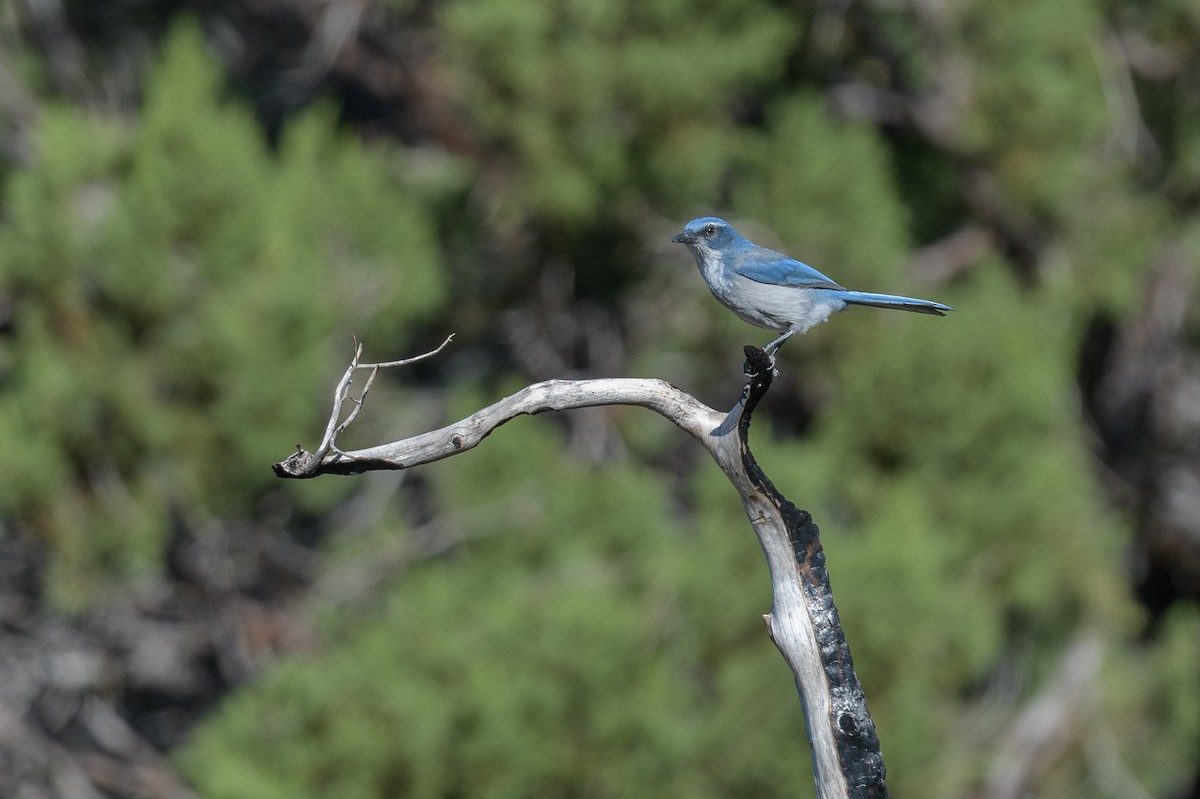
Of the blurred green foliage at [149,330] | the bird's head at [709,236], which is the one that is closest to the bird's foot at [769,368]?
the bird's head at [709,236]

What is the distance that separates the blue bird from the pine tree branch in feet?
1.85

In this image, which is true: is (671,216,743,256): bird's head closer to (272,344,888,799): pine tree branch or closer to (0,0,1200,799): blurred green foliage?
(272,344,888,799): pine tree branch

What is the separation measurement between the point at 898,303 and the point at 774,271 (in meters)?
0.50

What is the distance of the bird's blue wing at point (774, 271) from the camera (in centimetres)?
488

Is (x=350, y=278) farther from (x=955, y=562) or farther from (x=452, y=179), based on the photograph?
(x=955, y=562)

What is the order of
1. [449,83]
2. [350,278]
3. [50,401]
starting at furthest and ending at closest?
[449,83] → [350,278] → [50,401]

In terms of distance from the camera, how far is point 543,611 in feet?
29.8

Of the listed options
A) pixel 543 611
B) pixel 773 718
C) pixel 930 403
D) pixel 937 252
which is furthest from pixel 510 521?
pixel 937 252

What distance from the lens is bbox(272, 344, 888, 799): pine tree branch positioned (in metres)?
3.84

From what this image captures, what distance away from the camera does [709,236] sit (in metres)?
5.30

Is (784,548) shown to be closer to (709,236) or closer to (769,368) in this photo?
(769,368)

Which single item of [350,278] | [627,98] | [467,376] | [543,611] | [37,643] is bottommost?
[37,643]

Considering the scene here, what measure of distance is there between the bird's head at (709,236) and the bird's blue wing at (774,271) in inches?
7.2

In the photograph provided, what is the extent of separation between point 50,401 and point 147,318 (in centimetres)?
79
